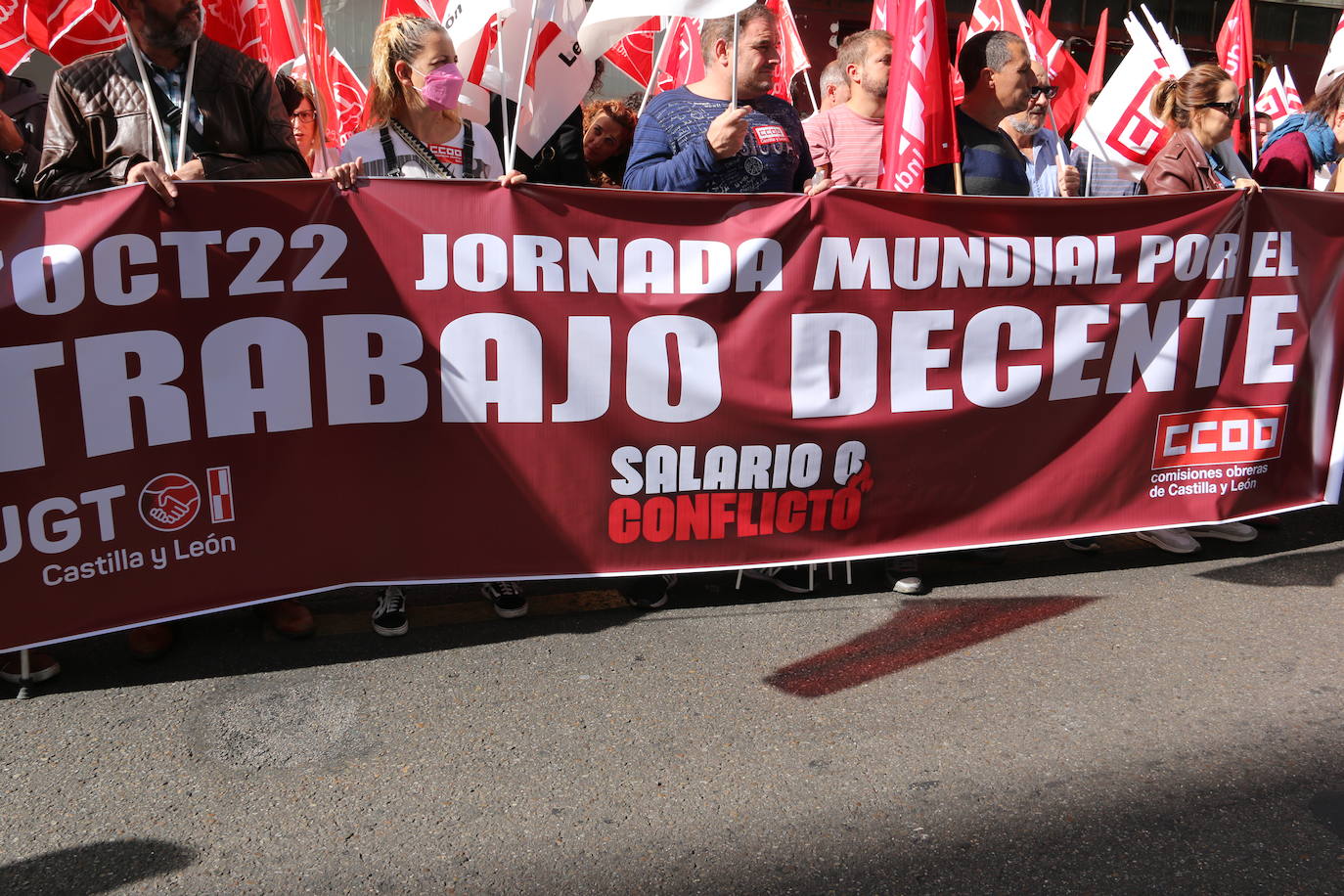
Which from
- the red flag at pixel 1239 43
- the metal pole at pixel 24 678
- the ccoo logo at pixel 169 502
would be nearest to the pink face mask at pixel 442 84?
the ccoo logo at pixel 169 502

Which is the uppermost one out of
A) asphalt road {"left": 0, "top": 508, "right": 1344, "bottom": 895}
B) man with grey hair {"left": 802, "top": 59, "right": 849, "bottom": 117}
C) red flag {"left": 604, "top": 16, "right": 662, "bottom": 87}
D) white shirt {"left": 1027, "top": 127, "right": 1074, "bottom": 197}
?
red flag {"left": 604, "top": 16, "right": 662, "bottom": 87}

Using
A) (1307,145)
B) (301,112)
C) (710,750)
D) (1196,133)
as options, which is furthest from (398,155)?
(1307,145)

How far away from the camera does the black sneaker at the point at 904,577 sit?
4.09 metres

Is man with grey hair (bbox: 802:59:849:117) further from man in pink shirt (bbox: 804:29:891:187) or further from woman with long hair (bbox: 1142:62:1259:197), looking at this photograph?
woman with long hair (bbox: 1142:62:1259:197)

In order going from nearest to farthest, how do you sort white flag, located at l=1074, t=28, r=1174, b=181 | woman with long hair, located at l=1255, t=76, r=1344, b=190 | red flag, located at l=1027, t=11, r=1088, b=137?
Answer: white flag, located at l=1074, t=28, r=1174, b=181, woman with long hair, located at l=1255, t=76, r=1344, b=190, red flag, located at l=1027, t=11, r=1088, b=137

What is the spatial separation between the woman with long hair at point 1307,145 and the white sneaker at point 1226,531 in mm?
1838

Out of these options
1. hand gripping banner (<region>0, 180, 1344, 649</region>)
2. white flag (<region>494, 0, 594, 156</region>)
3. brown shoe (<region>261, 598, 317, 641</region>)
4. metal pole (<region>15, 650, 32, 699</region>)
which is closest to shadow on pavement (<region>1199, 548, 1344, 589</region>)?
hand gripping banner (<region>0, 180, 1344, 649</region>)

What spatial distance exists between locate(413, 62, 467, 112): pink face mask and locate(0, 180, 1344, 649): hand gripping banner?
1.86 ft

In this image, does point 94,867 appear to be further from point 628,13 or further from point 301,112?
point 301,112

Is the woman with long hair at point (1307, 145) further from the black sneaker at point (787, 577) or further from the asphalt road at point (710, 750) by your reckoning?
the black sneaker at point (787, 577)

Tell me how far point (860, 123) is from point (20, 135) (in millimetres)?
3677

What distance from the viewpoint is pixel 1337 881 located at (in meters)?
2.31

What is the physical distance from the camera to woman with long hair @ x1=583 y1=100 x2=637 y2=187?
221 inches

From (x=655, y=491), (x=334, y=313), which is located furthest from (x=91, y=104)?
(x=655, y=491)
